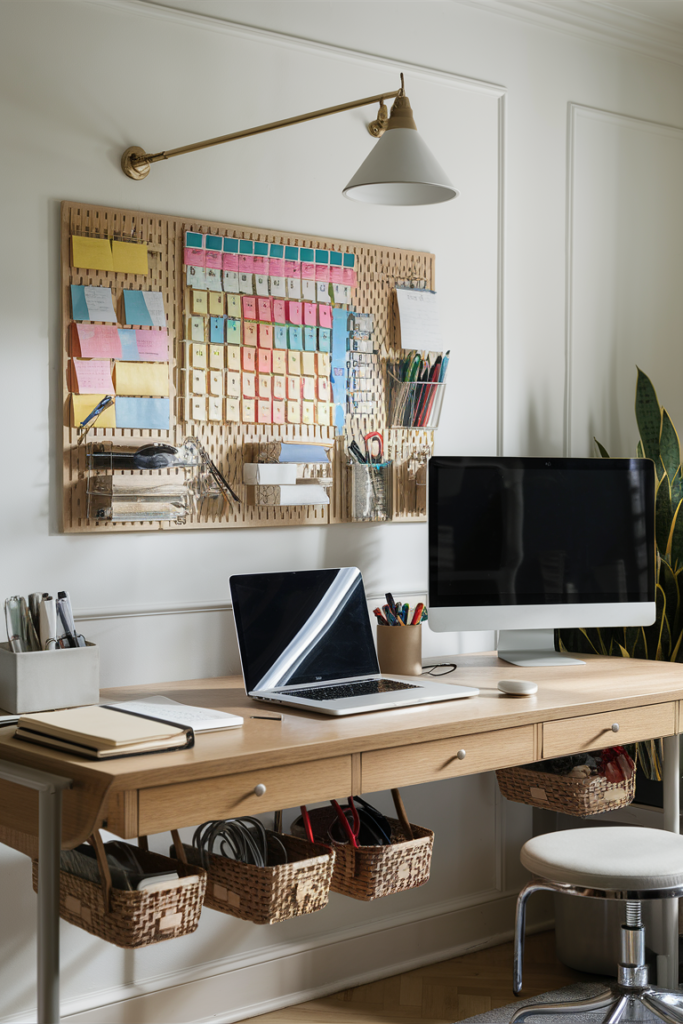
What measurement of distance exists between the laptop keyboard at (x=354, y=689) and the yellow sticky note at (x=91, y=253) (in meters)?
1.07

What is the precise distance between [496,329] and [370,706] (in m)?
1.42

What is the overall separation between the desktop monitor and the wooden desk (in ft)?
0.49

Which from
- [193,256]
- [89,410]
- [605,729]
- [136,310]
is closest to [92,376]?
[89,410]

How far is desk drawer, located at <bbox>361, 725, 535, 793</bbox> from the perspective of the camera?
1.93m

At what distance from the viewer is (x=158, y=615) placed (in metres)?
2.46

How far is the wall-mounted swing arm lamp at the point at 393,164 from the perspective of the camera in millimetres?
2094

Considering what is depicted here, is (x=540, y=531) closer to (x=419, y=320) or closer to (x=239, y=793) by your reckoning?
(x=419, y=320)

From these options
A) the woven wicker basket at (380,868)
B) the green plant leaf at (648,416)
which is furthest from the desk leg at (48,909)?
the green plant leaf at (648,416)

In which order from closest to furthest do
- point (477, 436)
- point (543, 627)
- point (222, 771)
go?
point (222, 771) < point (543, 627) < point (477, 436)

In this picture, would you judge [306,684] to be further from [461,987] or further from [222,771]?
[461,987]

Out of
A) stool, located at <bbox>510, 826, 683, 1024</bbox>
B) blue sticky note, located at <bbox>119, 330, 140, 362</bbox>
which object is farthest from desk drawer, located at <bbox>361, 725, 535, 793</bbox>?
blue sticky note, located at <bbox>119, 330, 140, 362</bbox>

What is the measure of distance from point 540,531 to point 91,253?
1.31m

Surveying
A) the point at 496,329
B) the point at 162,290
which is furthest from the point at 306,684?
the point at 496,329

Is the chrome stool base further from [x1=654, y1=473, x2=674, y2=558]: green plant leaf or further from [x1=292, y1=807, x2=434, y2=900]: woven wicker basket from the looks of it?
[x1=654, y1=473, x2=674, y2=558]: green plant leaf
